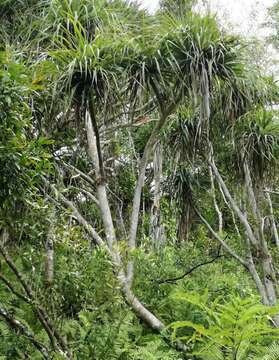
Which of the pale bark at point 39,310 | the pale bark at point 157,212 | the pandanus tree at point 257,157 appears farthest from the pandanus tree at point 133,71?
the pale bark at point 157,212

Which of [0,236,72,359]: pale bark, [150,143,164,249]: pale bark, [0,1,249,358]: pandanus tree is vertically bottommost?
[150,143,164,249]: pale bark

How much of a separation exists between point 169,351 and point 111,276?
0.86 meters

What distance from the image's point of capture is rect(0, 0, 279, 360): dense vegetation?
114 inches

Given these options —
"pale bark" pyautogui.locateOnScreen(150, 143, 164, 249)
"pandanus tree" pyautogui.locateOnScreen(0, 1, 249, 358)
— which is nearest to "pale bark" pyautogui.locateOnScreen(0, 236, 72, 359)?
"pandanus tree" pyautogui.locateOnScreen(0, 1, 249, 358)

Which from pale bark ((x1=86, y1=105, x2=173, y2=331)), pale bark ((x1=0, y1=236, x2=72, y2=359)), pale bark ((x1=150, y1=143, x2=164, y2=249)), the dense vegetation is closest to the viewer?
pale bark ((x1=0, y1=236, x2=72, y2=359))

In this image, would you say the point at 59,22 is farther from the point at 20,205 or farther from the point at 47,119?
the point at 20,205

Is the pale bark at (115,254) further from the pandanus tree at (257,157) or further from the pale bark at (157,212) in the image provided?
the pale bark at (157,212)

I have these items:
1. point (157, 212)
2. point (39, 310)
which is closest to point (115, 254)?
point (39, 310)

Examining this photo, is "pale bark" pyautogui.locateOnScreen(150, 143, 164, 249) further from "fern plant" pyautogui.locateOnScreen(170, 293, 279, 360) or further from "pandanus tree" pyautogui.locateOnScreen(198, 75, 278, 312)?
"fern plant" pyautogui.locateOnScreen(170, 293, 279, 360)

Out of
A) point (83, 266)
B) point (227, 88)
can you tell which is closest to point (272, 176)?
point (227, 88)

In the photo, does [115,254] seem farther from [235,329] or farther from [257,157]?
[257,157]

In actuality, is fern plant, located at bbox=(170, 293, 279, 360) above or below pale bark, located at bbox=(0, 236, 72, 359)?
below

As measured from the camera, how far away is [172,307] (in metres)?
4.40

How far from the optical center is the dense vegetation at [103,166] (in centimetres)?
290
